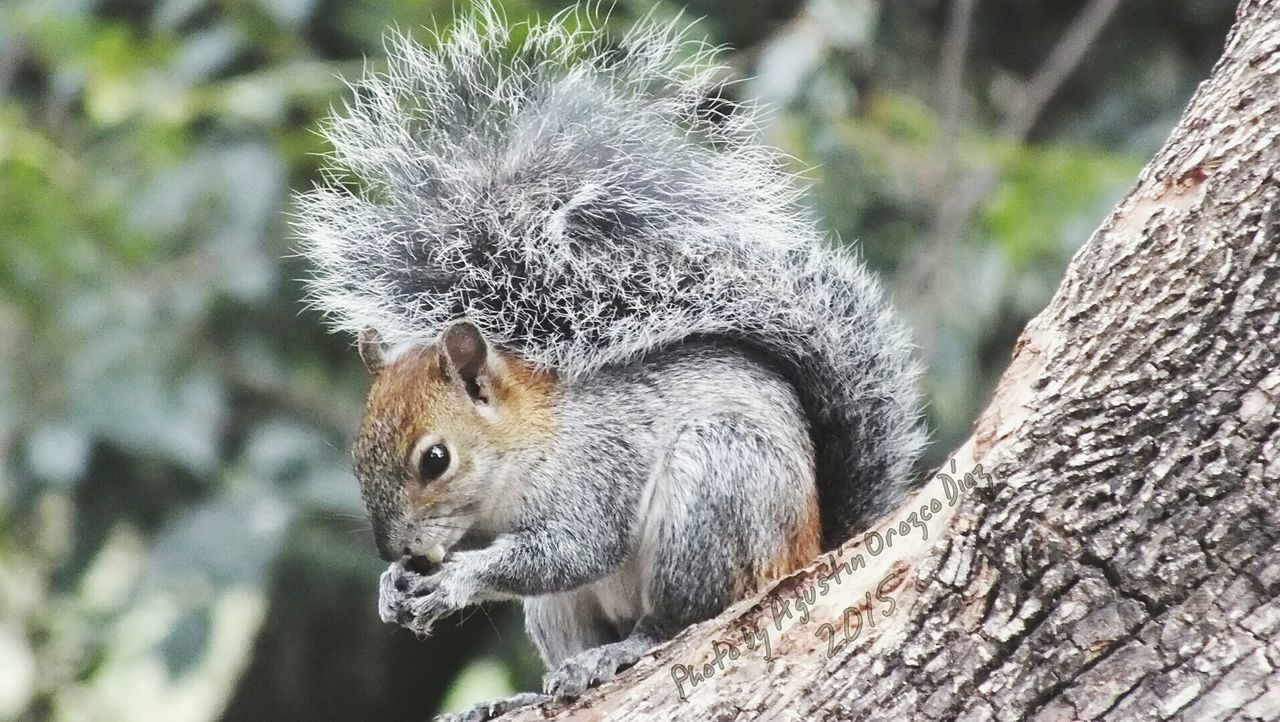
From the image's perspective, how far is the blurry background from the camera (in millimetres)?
2320

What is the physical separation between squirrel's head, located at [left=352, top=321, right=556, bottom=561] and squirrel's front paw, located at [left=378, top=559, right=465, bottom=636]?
1.5 inches

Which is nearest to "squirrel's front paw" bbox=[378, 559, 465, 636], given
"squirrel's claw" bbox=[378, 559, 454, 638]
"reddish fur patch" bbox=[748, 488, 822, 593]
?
"squirrel's claw" bbox=[378, 559, 454, 638]

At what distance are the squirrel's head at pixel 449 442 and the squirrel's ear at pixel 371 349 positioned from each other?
0.10m

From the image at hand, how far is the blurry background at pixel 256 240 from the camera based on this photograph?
91.4 inches

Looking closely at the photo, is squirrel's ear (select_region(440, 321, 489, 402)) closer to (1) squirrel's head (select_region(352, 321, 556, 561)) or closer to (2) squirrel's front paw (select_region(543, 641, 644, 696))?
(1) squirrel's head (select_region(352, 321, 556, 561))

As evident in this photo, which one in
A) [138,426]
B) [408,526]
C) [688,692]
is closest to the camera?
[688,692]

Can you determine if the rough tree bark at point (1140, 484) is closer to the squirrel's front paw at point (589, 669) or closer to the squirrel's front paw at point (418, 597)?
the squirrel's front paw at point (589, 669)

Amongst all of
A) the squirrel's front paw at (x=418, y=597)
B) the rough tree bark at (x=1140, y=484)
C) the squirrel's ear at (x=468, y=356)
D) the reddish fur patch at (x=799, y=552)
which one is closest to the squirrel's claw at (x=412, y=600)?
the squirrel's front paw at (x=418, y=597)

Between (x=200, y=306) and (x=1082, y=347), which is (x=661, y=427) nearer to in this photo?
(x=1082, y=347)

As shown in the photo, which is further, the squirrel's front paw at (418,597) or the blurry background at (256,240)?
the blurry background at (256,240)

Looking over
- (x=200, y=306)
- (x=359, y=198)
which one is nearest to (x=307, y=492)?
(x=200, y=306)

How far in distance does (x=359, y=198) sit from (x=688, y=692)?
3.00 ft

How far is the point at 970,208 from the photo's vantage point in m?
2.55

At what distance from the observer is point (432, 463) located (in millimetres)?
1654
